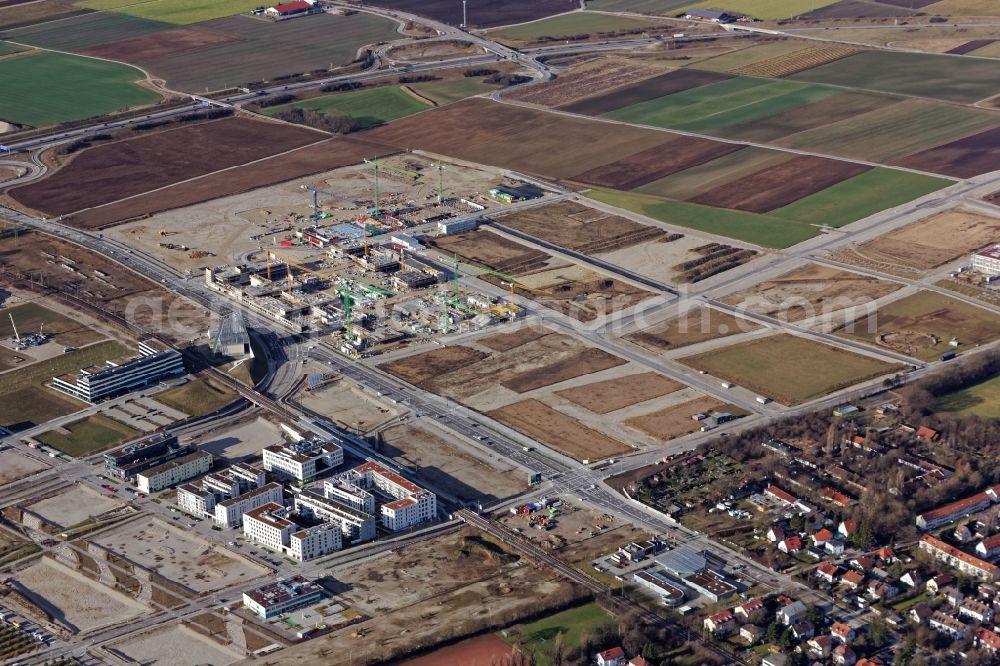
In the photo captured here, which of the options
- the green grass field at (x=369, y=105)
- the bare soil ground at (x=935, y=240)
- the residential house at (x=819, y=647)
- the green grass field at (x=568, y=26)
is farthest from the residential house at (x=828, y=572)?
the green grass field at (x=568, y=26)

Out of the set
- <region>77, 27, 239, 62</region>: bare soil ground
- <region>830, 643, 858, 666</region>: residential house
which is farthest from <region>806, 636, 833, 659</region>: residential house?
<region>77, 27, 239, 62</region>: bare soil ground

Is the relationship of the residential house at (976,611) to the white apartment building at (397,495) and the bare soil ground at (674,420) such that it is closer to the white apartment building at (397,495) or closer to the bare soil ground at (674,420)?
the bare soil ground at (674,420)

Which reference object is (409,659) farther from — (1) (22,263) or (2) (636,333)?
(1) (22,263)

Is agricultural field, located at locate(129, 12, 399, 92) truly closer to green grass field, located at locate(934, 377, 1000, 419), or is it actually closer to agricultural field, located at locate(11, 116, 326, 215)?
agricultural field, located at locate(11, 116, 326, 215)

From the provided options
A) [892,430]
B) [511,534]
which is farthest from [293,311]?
[892,430]

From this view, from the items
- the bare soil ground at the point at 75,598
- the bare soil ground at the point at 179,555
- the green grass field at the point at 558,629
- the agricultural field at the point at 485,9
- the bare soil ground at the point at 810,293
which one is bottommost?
the bare soil ground at the point at 75,598

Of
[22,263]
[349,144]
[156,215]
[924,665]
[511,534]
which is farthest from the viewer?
[349,144]
